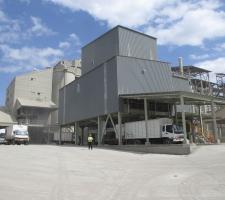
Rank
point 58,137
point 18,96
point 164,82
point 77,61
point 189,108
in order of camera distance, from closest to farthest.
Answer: point 164,82 < point 189,108 < point 58,137 < point 18,96 < point 77,61

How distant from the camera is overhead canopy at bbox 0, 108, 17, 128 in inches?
2650

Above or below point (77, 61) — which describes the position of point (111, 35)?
below

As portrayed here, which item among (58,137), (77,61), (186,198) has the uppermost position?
(77,61)

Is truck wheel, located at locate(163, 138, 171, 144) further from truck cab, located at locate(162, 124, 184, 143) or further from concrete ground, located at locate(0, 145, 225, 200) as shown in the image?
concrete ground, located at locate(0, 145, 225, 200)

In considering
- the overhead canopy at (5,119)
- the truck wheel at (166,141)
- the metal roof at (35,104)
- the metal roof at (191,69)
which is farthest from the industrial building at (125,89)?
the overhead canopy at (5,119)

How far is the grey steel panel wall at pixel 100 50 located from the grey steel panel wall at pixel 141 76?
20.0 ft

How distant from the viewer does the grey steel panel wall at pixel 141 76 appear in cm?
3825

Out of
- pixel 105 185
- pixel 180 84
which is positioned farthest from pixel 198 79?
pixel 105 185

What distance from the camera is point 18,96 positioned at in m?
72.5

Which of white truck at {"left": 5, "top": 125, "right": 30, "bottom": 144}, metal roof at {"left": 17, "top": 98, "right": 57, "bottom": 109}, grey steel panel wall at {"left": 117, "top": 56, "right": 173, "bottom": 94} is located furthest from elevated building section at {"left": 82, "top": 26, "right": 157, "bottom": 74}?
metal roof at {"left": 17, "top": 98, "right": 57, "bottom": 109}

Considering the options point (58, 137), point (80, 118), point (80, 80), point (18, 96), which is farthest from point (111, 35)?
point (18, 96)

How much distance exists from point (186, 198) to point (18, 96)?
67.3 m

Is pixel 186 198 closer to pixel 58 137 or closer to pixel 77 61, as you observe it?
pixel 58 137

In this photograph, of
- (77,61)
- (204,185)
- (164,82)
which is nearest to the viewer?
(204,185)
